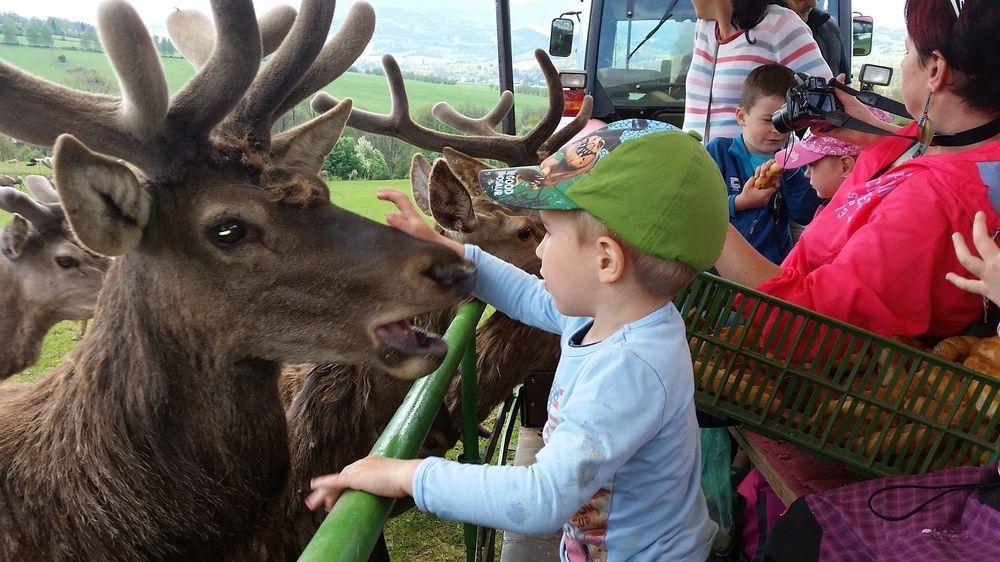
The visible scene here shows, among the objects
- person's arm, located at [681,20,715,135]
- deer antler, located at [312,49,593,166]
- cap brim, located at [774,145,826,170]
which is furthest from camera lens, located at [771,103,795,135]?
deer antler, located at [312,49,593,166]

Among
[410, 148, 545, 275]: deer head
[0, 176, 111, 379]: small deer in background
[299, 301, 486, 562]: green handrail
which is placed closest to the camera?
[299, 301, 486, 562]: green handrail

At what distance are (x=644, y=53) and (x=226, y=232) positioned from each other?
5.50 m

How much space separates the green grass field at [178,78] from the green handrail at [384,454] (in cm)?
110

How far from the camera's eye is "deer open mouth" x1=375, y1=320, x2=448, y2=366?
76.3 inches

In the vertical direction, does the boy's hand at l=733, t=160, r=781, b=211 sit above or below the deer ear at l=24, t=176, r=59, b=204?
above

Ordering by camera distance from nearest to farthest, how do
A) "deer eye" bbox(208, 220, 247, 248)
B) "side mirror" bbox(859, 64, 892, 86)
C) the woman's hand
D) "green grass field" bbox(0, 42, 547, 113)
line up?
"deer eye" bbox(208, 220, 247, 248) < the woman's hand < "green grass field" bbox(0, 42, 547, 113) < "side mirror" bbox(859, 64, 892, 86)

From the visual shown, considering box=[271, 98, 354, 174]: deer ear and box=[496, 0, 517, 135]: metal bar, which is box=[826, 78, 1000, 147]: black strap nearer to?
box=[271, 98, 354, 174]: deer ear

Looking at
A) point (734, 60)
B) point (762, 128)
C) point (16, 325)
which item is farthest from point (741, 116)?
point (16, 325)

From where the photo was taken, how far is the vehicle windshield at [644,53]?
250 inches

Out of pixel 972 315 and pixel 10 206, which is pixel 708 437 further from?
pixel 10 206

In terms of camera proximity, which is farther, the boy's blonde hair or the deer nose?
the deer nose

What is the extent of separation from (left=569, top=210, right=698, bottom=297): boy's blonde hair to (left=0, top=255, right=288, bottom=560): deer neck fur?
107cm

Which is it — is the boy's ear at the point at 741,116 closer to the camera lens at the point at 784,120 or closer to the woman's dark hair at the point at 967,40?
the camera lens at the point at 784,120

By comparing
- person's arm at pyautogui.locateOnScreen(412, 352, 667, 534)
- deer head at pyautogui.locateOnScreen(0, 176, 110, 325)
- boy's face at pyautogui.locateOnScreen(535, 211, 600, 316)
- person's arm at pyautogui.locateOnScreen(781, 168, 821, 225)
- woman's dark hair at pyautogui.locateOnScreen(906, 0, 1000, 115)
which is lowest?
deer head at pyautogui.locateOnScreen(0, 176, 110, 325)
